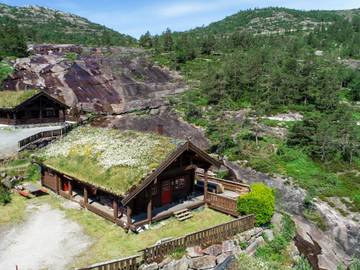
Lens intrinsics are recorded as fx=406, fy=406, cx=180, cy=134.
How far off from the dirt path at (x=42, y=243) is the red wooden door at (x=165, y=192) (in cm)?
586

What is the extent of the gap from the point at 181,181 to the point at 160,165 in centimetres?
480

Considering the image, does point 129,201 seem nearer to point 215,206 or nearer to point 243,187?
point 215,206

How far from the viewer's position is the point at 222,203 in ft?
92.9

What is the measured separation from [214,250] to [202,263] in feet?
4.63

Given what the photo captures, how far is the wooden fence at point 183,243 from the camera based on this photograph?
19734mm

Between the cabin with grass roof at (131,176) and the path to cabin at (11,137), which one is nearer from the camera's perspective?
the cabin with grass roof at (131,176)

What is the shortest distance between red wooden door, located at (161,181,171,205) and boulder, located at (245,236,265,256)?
21.5ft

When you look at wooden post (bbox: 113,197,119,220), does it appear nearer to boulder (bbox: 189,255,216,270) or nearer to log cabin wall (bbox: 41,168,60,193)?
boulder (bbox: 189,255,216,270)

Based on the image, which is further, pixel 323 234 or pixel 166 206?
pixel 323 234

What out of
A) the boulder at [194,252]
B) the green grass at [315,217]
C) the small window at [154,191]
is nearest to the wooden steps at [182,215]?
the small window at [154,191]

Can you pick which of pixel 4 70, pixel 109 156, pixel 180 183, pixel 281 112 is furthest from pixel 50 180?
pixel 4 70

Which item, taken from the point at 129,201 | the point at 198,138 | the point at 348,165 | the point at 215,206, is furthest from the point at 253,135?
the point at 129,201

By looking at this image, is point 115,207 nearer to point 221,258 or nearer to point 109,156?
point 109,156

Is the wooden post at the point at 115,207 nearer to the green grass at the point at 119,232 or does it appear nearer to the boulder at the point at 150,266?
the green grass at the point at 119,232
